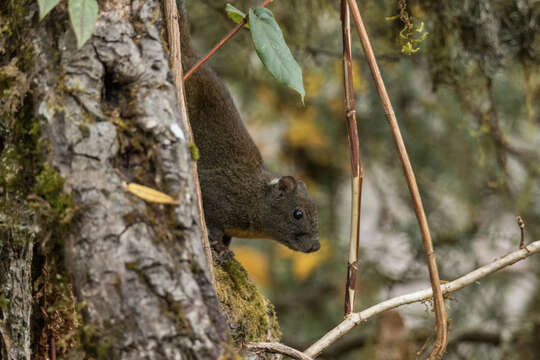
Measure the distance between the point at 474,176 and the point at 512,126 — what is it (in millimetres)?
412

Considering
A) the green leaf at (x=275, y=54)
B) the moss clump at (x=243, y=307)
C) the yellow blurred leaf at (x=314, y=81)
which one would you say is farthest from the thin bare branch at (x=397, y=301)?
the yellow blurred leaf at (x=314, y=81)

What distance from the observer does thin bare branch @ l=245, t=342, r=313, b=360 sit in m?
1.48

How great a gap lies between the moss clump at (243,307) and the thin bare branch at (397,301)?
29 cm

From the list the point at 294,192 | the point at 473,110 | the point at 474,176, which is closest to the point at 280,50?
the point at 294,192

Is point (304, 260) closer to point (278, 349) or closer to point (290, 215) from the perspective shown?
point (290, 215)

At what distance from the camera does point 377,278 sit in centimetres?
397

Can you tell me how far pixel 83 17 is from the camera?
107cm

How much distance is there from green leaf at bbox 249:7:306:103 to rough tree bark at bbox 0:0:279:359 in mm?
264

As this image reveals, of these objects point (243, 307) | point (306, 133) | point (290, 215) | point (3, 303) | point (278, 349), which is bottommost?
point (3, 303)

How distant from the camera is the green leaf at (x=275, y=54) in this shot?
1.42 meters

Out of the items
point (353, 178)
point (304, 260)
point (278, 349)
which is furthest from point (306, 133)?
point (278, 349)

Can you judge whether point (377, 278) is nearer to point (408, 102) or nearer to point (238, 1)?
point (408, 102)

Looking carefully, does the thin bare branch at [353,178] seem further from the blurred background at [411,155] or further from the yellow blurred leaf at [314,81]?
the yellow blurred leaf at [314,81]

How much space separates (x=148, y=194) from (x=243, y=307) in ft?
3.03
